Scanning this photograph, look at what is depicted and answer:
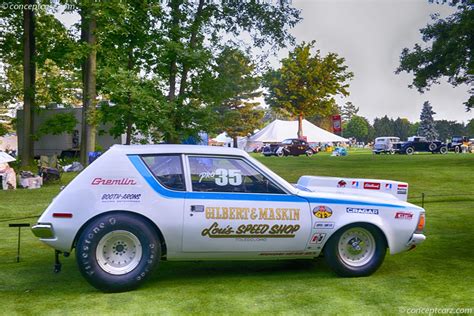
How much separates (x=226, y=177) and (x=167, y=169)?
0.62 meters

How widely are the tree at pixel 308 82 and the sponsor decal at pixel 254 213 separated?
50719 millimetres

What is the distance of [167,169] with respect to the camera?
4.84 m

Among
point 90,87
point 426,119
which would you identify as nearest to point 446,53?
point 90,87

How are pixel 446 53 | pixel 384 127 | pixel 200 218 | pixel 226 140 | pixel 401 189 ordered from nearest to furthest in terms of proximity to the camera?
pixel 200 218, pixel 401 189, pixel 446 53, pixel 226 140, pixel 384 127

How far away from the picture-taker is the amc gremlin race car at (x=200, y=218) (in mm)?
4543

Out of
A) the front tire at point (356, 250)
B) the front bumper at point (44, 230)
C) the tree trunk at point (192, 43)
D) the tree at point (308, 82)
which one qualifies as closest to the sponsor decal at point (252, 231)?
the front tire at point (356, 250)

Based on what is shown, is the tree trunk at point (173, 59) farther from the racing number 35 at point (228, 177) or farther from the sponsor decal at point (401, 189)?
the racing number 35 at point (228, 177)

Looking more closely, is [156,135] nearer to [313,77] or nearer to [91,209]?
[91,209]

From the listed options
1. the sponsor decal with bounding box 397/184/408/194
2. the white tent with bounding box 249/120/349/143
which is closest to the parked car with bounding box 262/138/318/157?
the white tent with bounding box 249/120/349/143

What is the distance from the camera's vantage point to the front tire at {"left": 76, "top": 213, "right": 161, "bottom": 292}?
446 centimetres

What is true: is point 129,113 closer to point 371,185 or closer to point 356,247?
point 371,185

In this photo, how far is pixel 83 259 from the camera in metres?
4.44

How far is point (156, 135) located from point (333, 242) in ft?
49.6

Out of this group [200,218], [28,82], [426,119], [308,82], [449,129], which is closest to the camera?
[200,218]
